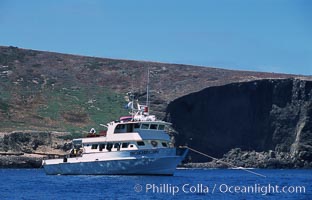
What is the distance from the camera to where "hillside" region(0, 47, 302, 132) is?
12100cm

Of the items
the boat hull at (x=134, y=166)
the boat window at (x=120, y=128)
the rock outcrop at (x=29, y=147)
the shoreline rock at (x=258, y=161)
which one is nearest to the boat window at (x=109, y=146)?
the boat hull at (x=134, y=166)

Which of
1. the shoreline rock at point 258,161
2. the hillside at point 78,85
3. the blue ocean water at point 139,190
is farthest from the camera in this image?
the hillside at point 78,85

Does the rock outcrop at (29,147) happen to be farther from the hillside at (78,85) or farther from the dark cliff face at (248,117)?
the dark cliff face at (248,117)

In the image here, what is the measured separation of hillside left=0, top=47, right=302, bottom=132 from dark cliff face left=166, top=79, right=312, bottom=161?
3.47m

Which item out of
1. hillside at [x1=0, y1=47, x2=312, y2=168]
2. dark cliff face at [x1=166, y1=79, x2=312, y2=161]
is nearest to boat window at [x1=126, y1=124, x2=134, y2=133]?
hillside at [x1=0, y1=47, x2=312, y2=168]

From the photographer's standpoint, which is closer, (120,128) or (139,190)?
(139,190)

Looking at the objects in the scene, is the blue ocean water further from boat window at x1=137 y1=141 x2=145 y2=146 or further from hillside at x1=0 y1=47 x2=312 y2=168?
hillside at x1=0 y1=47 x2=312 y2=168

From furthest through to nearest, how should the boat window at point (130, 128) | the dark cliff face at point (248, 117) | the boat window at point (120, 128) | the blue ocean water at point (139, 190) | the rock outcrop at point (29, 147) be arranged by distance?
1. the dark cliff face at point (248, 117)
2. the rock outcrop at point (29, 147)
3. the boat window at point (120, 128)
4. the boat window at point (130, 128)
5. the blue ocean water at point (139, 190)

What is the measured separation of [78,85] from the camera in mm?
137250

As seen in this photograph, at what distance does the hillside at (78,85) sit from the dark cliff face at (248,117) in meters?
3.47

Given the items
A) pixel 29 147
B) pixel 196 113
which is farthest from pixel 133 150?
pixel 196 113

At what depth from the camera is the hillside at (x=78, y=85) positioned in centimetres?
12100

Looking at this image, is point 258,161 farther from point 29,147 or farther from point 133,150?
point 133,150

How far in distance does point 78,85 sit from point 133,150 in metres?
69.2
